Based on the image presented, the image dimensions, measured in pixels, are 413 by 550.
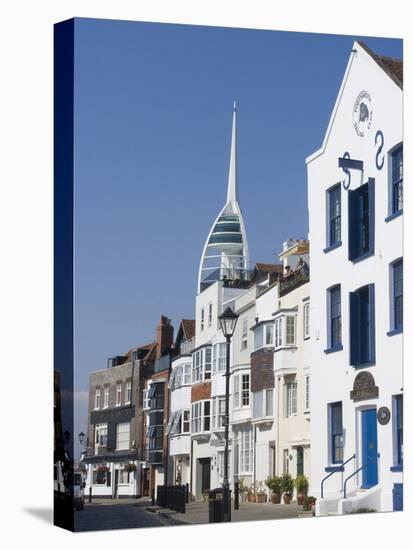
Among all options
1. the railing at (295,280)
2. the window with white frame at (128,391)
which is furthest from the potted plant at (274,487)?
the railing at (295,280)

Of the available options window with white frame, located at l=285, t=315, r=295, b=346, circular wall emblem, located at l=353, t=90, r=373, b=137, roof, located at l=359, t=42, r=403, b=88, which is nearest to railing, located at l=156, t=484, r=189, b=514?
window with white frame, located at l=285, t=315, r=295, b=346

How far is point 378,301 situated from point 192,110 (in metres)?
4.30

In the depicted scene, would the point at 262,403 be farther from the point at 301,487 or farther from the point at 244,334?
the point at 301,487

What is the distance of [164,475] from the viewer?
18906mm

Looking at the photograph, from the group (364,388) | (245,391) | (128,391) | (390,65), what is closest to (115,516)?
(128,391)

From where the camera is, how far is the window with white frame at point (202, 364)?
65.1 feet

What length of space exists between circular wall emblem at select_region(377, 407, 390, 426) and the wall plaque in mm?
261

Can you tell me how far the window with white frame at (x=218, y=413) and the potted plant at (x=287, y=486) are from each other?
1.28 m

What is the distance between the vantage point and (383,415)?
19.9 metres

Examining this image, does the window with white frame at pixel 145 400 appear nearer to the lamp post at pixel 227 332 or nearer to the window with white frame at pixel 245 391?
the lamp post at pixel 227 332

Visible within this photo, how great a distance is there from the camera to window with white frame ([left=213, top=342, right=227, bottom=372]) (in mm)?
19812

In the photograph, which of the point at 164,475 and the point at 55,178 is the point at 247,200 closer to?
the point at 55,178

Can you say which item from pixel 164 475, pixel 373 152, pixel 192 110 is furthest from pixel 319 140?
pixel 164 475

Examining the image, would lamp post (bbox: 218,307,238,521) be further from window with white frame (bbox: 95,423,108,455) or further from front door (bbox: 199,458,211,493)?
window with white frame (bbox: 95,423,108,455)
